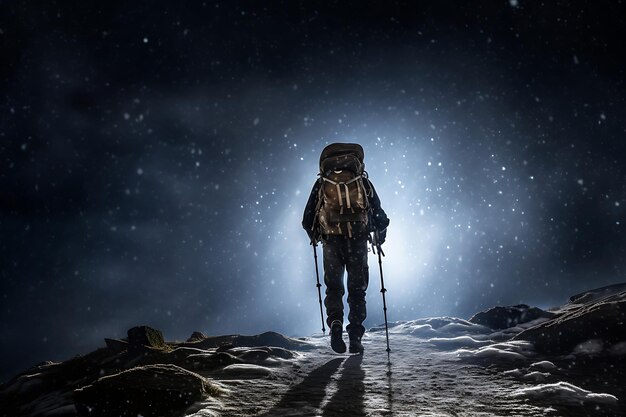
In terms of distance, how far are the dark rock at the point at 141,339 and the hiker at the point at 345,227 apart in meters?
4.84

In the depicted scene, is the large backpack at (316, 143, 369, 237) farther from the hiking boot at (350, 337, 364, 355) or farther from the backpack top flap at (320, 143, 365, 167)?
the hiking boot at (350, 337, 364, 355)

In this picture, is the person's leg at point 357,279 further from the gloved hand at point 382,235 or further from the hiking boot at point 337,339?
the gloved hand at point 382,235

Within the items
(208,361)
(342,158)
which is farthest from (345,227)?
(208,361)

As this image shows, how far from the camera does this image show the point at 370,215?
8328 millimetres

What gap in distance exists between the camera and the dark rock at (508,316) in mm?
11977

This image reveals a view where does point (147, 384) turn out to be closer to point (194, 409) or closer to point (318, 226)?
point (194, 409)

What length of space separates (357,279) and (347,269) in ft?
1.02

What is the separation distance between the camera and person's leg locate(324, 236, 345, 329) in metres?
7.89

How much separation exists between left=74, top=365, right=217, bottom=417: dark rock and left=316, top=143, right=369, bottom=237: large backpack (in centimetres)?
433

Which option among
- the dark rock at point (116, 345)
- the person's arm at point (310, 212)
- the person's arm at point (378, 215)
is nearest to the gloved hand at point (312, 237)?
the person's arm at point (310, 212)

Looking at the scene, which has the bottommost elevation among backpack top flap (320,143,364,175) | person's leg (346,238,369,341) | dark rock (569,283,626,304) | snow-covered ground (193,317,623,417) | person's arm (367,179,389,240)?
snow-covered ground (193,317,623,417)

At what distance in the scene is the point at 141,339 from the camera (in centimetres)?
971

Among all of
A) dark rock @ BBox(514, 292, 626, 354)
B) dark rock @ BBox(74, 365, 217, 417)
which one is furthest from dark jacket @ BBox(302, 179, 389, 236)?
dark rock @ BBox(74, 365, 217, 417)

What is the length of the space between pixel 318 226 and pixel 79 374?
249 inches
